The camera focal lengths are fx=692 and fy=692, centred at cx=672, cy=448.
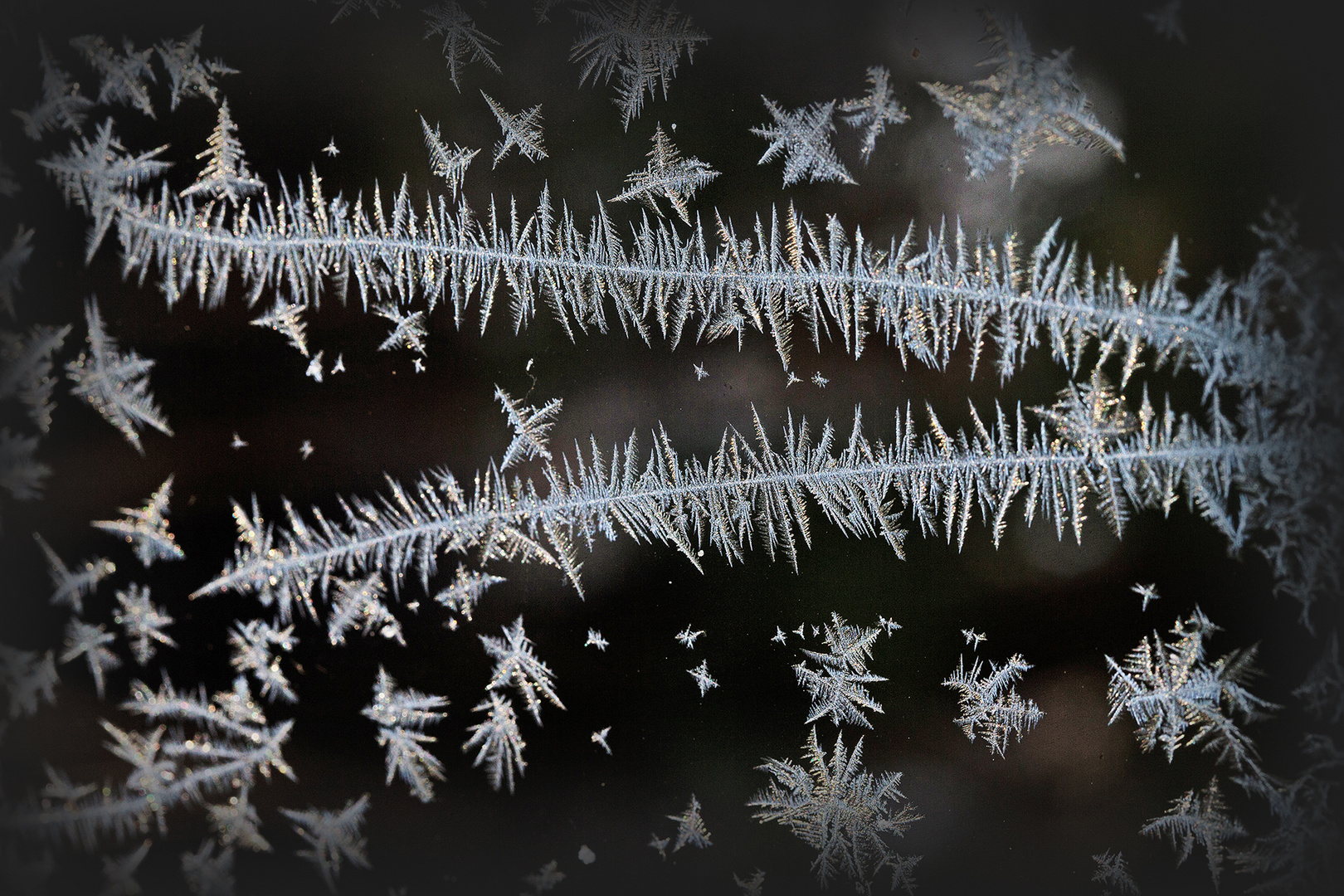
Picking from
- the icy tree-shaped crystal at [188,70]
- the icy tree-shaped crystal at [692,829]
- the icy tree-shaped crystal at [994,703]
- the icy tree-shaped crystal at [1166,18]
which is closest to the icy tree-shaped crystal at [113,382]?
the icy tree-shaped crystal at [188,70]

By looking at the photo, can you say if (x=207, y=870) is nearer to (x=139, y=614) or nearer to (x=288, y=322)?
(x=139, y=614)

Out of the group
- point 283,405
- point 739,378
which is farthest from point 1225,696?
point 283,405

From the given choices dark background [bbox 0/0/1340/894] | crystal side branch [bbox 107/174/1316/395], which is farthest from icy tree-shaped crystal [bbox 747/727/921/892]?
crystal side branch [bbox 107/174/1316/395]

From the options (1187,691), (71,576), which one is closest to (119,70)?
(71,576)

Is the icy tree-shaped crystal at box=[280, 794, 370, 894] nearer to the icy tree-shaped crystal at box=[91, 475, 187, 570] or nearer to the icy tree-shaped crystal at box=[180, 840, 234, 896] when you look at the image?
the icy tree-shaped crystal at box=[180, 840, 234, 896]

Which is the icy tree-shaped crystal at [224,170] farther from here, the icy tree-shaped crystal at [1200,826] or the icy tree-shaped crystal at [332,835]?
the icy tree-shaped crystal at [1200,826]

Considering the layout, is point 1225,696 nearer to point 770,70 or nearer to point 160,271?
point 770,70
